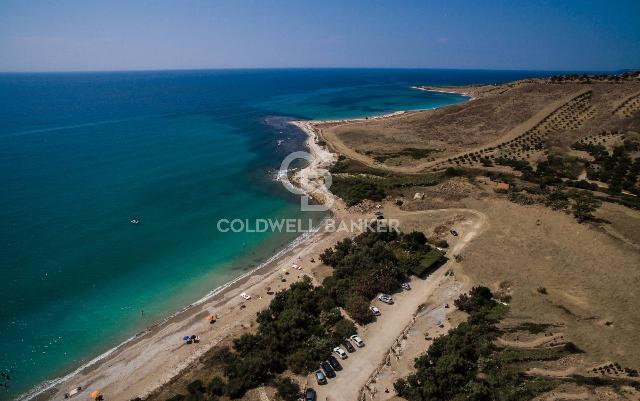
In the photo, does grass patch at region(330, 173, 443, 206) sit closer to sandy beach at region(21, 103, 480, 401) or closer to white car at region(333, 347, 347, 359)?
sandy beach at region(21, 103, 480, 401)

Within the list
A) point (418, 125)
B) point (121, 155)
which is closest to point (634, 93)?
point (418, 125)

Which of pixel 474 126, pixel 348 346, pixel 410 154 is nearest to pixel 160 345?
pixel 348 346

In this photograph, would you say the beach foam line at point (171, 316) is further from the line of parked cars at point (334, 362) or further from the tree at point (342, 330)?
the line of parked cars at point (334, 362)

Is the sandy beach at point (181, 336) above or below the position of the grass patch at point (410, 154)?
below

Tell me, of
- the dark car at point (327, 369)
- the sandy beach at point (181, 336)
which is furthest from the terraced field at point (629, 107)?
the dark car at point (327, 369)

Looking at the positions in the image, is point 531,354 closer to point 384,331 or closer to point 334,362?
point 384,331

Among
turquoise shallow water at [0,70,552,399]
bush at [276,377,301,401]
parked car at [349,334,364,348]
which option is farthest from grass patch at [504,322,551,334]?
turquoise shallow water at [0,70,552,399]
